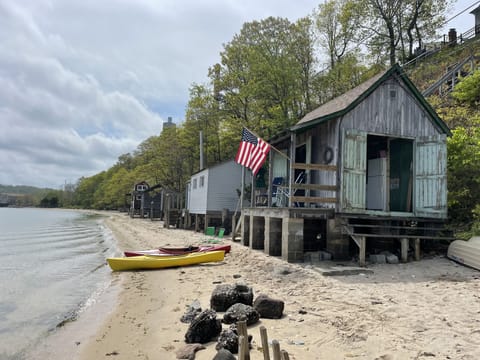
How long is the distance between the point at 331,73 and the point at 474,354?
80.4 ft

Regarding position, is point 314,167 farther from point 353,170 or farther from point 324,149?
point 324,149

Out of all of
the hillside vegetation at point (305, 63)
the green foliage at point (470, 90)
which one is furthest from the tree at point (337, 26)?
the green foliage at point (470, 90)

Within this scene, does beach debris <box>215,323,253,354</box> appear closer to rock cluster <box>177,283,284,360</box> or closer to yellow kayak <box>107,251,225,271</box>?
rock cluster <box>177,283,284,360</box>

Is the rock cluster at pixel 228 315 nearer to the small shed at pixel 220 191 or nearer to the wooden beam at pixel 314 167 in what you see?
the wooden beam at pixel 314 167

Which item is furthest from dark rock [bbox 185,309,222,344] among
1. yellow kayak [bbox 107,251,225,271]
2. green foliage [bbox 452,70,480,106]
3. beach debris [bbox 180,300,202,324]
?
green foliage [bbox 452,70,480,106]

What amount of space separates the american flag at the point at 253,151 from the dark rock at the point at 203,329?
759 cm

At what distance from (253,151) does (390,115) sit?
15.7 feet

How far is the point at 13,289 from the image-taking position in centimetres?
1098

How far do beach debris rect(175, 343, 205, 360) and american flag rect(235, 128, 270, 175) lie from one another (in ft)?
26.1

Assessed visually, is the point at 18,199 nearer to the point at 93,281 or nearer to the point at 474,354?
the point at 93,281

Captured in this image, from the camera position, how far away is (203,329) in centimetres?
540

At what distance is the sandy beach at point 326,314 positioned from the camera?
485cm

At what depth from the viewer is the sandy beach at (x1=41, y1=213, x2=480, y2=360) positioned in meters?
4.85

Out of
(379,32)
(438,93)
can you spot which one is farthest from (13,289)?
(379,32)
